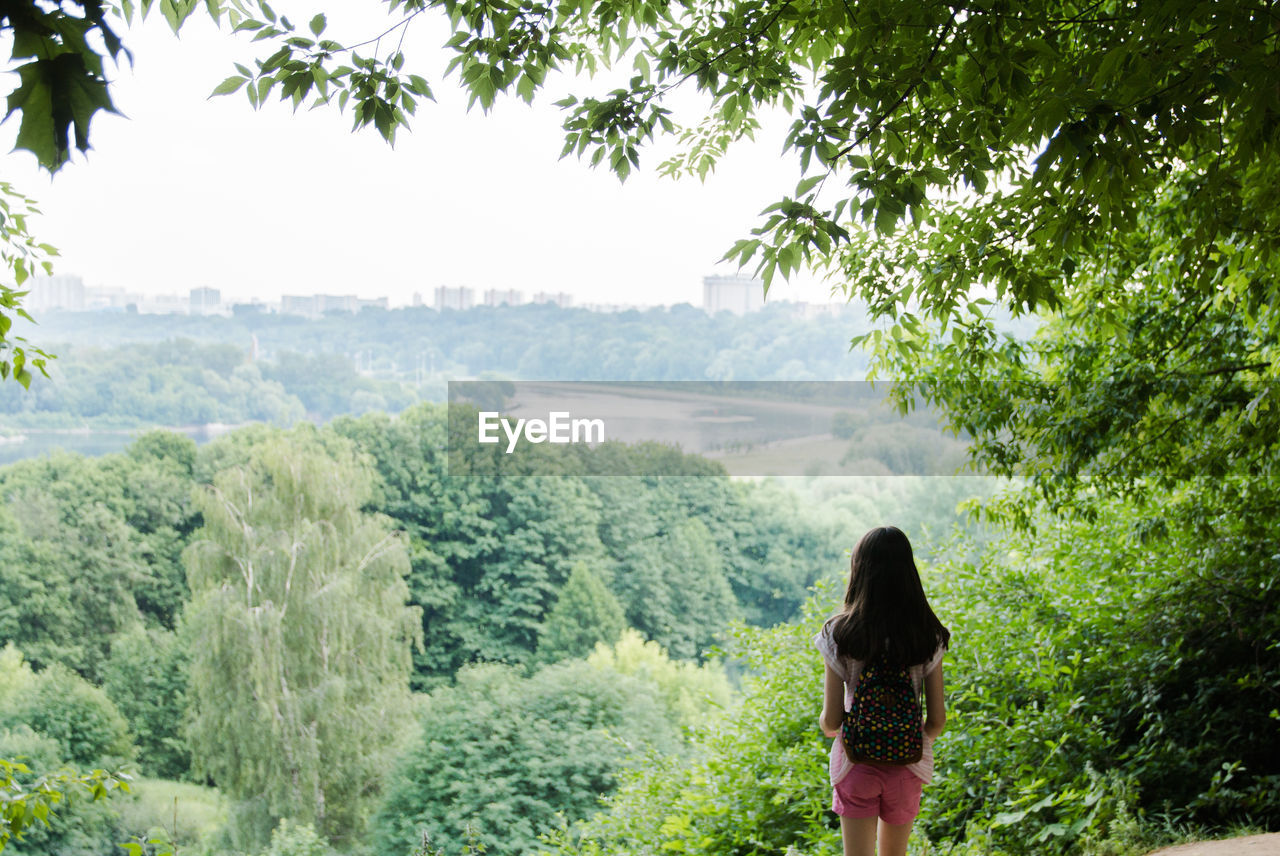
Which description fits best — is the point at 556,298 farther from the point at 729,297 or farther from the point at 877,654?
the point at 877,654

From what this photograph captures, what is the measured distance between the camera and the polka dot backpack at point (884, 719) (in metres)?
2.13

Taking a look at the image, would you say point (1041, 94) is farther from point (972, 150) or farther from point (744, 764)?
point (744, 764)

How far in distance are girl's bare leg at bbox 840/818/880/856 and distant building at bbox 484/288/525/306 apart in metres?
36.3

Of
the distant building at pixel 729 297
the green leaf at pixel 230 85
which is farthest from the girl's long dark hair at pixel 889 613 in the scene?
the distant building at pixel 729 297

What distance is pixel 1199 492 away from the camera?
495 centimetres

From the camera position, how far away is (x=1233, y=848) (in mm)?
2703

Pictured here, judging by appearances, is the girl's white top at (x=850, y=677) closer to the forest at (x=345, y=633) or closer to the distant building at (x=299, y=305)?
the forest at (x=345, y=633)

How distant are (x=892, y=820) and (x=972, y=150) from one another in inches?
65.2

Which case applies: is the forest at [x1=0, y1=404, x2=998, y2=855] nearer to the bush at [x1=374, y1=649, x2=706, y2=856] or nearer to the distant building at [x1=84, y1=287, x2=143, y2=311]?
the bush at [x1=374, y1=649, x2=706, y2=856]

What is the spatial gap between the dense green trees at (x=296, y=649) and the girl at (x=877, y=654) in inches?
658

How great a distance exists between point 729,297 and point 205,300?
19.4 m

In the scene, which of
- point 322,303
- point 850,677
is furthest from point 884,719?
point 322,303

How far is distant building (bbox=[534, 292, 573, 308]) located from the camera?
1506 inches

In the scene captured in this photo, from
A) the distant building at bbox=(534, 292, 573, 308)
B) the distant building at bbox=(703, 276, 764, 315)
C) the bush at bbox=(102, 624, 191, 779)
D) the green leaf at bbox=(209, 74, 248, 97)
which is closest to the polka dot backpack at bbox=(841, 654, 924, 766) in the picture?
the green leaf at bbox=(209, 74, 248, 97)
